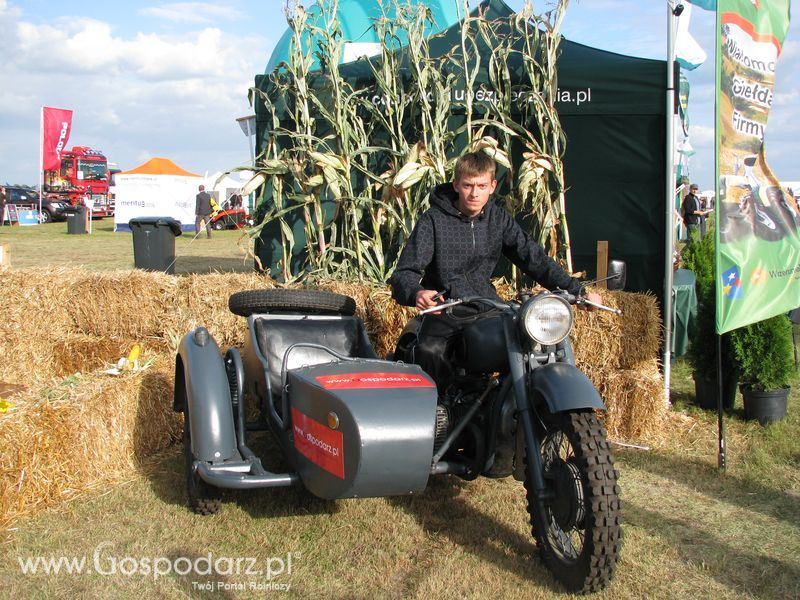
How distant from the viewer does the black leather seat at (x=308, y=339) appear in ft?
13.4

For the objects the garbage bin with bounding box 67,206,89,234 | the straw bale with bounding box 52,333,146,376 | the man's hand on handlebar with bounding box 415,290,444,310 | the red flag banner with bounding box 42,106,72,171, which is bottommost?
the straw bale with bounding box 52,333,146,376

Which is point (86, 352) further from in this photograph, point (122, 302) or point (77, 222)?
point (77, 222)

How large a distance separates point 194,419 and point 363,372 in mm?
923

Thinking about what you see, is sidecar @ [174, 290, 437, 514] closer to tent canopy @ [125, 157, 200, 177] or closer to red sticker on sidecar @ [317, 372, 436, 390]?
red sticker on sidecar @ [317, 372, 436, 390]

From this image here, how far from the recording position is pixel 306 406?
126 inches

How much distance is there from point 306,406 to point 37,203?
3359 centimetres

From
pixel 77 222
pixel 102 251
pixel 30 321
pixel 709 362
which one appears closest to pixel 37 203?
pixel 77 222

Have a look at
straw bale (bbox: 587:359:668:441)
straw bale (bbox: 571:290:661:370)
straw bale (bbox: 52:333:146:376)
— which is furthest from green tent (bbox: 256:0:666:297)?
straw bale (bbox: 52:333:146:376)

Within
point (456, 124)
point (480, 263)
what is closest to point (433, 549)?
point (480, 263)

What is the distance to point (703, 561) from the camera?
3.28m

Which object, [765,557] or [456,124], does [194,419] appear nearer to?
[765,557]

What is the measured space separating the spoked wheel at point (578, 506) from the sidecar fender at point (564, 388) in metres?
0.09

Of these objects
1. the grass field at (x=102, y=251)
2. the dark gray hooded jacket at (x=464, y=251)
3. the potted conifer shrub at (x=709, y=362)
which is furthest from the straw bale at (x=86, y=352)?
the grass field at (x=102, y=251)

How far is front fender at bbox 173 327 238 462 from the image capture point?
11.6ft
